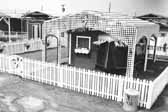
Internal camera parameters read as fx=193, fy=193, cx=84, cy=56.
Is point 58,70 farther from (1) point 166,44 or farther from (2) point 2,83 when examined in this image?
(1) point 166,44

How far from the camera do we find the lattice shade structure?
27.1ft

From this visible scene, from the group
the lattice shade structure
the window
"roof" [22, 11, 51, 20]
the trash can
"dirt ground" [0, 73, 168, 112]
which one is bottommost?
"dirt ground" [0, 73, 168, 112]

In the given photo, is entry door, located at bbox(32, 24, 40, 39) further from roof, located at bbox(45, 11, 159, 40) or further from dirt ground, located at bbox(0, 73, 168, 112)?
dirt ground, located at bbox(0, 73, 168, 112)

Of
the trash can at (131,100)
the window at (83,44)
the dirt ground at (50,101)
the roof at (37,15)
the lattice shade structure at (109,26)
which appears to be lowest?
the dirt ground at (50,101)

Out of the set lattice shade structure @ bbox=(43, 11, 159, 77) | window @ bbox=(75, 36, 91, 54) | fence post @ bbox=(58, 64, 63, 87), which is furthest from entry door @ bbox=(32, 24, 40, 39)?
fence post @ bbox=(58, 64, 63, 87)

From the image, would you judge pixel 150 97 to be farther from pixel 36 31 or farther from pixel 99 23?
pixel 36 31

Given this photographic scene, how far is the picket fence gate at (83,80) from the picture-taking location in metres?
6.90

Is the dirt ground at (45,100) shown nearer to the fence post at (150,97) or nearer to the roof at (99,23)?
the fence post at (150,97)

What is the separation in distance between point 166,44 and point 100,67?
29.9 feet

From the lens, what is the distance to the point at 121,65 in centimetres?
1134

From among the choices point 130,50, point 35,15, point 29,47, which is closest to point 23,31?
point 35,15

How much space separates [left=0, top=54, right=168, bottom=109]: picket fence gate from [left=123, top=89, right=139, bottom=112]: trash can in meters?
0.40

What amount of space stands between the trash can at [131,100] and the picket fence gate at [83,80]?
15.9 inches

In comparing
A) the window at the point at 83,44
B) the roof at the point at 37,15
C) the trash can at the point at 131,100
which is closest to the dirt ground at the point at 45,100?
the trash can at the point at 131,100
